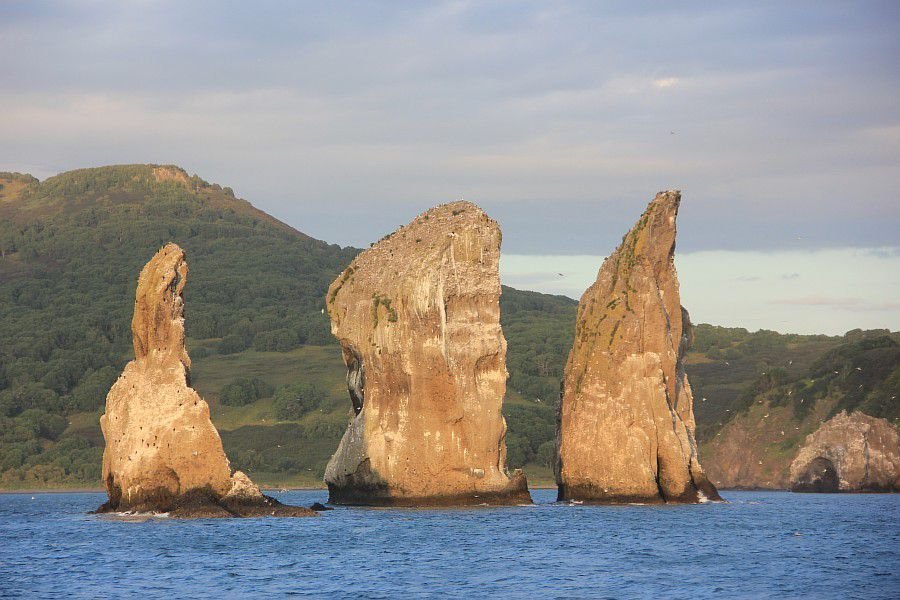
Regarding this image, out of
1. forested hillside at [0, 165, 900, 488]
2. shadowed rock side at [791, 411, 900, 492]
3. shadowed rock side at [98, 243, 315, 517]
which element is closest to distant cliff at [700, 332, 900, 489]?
forested hillside at [0, 165, 900, 488]

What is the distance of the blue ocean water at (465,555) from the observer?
132 ft

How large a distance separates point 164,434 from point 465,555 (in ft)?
47.9

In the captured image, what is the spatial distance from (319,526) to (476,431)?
11.1m

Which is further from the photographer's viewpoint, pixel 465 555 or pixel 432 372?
pixel 432 372

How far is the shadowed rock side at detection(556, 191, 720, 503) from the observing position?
6825 centimetres

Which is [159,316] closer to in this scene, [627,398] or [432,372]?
[432,372]

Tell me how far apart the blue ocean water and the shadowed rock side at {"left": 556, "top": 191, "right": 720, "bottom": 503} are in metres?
2.36

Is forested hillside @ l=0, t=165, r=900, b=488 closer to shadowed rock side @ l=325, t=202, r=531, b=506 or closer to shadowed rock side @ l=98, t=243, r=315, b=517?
shadowed rock side @ l=325, t=202, r=531, b=506

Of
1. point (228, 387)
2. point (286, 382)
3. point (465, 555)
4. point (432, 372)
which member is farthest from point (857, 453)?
point (228, 387)

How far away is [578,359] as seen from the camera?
233ft

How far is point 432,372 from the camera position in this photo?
2601 inches

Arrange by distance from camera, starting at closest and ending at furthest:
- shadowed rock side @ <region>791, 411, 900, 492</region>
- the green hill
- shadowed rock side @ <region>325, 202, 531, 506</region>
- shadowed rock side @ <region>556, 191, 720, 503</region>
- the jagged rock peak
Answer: the jagged rock peak < shadowed rock side @ <region>325, 202, 531, 506</region> < shadowed rock side @ <region>556, 191, 720, 503</region> < shadowed rock side @ <region>791, 411, 900, 492</region> < the green hill

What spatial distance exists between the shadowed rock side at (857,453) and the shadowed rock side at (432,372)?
34.8 meters

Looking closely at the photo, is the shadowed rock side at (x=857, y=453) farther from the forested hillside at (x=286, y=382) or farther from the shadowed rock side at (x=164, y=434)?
the shadowed rock side at (x=164, y=434)
